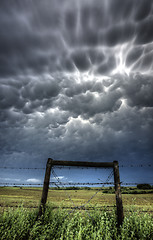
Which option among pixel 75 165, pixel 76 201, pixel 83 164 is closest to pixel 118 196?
pixel 83 164

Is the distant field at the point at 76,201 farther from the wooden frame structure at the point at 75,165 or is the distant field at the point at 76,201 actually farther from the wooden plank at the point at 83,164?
the wooden plank at the point at 83,164

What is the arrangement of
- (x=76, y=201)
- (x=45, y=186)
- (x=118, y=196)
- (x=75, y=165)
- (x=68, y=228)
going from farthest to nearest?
(x=76, y=201), (x=75, y=165), (x=45, y=186), (x=118, y=196), (x=68, y=228)

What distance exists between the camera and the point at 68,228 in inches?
147

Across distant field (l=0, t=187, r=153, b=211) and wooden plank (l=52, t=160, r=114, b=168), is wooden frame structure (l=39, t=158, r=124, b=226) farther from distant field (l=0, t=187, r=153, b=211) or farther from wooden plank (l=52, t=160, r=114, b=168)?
distant field (l=0, t=187, r=153, b=211)

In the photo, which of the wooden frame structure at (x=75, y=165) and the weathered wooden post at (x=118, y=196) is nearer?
the weathered wooden post at (x=118, y=196)

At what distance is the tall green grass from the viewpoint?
3785 millimetres

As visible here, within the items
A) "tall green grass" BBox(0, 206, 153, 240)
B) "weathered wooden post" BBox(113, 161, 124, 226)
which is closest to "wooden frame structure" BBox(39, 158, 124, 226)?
"weathered wooden post" BBox(113, 161, 124, 226)

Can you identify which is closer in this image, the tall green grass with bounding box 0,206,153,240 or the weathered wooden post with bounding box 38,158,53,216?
the tall green grass with bounding box 0,206,153,240

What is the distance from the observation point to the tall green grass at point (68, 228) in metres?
3.79

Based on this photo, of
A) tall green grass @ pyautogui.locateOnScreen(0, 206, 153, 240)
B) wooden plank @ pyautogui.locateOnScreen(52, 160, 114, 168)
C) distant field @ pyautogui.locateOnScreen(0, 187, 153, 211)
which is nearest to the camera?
tall green grass @ pyautogui.locateOnScreen(0, 206, 153, 240)

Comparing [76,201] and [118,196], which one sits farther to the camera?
[76,201]

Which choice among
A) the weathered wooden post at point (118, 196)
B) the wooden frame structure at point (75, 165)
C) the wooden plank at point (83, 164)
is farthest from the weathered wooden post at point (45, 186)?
the weathered wooden post at point (118, 196)

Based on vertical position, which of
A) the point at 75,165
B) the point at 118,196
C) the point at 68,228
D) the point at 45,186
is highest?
the point at 75,165

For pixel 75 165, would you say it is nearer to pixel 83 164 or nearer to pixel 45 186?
pixel 83 164
